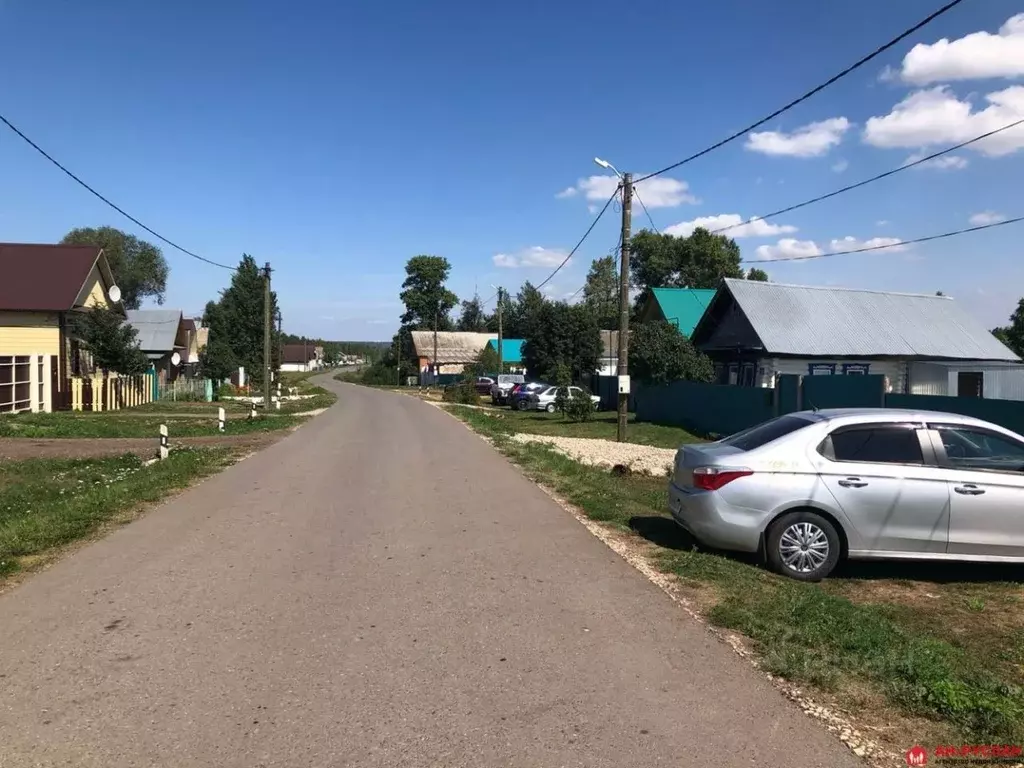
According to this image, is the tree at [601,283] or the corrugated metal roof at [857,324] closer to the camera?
the corrugated metal roof at [857,324]

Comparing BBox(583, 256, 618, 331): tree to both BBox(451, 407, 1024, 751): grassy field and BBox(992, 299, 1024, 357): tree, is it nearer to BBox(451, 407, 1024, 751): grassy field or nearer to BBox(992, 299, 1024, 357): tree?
BBox(992, 299, 1024, 357): tree

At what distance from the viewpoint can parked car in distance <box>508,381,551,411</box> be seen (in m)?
40.7

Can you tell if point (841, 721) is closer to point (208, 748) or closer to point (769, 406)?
point (208, 748)

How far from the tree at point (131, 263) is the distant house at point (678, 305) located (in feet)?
202

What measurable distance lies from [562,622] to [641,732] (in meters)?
1.74

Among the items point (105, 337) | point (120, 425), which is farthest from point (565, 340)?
point (120, 425)

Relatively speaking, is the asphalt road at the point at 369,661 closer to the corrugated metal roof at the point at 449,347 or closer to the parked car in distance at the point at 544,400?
the parked car in distance at the point at 544,400

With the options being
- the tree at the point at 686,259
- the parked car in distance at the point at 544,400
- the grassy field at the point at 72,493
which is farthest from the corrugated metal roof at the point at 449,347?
the grassy field at the point at 72,493

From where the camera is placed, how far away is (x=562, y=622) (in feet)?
18.5

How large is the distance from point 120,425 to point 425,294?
3380 inches

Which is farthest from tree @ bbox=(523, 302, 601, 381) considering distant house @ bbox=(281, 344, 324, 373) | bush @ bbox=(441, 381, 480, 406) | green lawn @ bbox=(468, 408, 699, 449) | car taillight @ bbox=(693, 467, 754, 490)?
distant house @ bbox=(281, 344, 324, 373)

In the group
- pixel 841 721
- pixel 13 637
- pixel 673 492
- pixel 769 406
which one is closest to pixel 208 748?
pixel 13 637

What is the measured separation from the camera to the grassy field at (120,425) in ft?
72.6

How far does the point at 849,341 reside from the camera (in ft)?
97.4
